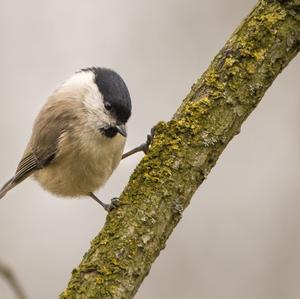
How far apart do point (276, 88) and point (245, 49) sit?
289cm

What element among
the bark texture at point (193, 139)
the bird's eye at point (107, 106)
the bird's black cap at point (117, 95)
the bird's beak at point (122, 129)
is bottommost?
the bark texture at point (193, 139)

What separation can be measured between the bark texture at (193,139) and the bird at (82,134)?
0.94 meters

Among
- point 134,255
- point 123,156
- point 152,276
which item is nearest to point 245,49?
point 134,255

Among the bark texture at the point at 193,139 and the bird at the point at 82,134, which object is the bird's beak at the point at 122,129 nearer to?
the bird at the point at 82,134

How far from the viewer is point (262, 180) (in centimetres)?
451

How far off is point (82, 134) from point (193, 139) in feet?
3.90

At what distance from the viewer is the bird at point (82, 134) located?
2941 millimetres

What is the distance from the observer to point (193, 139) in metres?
1.91

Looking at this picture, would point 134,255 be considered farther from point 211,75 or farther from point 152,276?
point 152,276

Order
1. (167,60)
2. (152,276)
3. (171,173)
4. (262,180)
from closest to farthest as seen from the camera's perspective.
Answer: (171,173) → (152,276) → (262,180) → (167,60)

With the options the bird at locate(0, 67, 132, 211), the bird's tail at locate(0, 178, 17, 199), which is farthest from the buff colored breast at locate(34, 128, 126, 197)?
the bird's tail at locate(0, 178, 17, 199)

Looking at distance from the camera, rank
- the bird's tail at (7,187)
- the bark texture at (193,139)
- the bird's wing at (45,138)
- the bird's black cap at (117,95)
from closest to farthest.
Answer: the bark texture at (193,139) → the bird's black cap at (117,95) → the bird's wing at (45,138) → the bird's tail at (7,187)

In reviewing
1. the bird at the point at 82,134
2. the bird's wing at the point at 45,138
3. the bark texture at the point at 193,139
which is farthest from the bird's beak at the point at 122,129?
the bark texture at the point at 193,139

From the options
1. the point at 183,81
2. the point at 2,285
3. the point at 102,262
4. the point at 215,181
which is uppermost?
the point at 183,81
